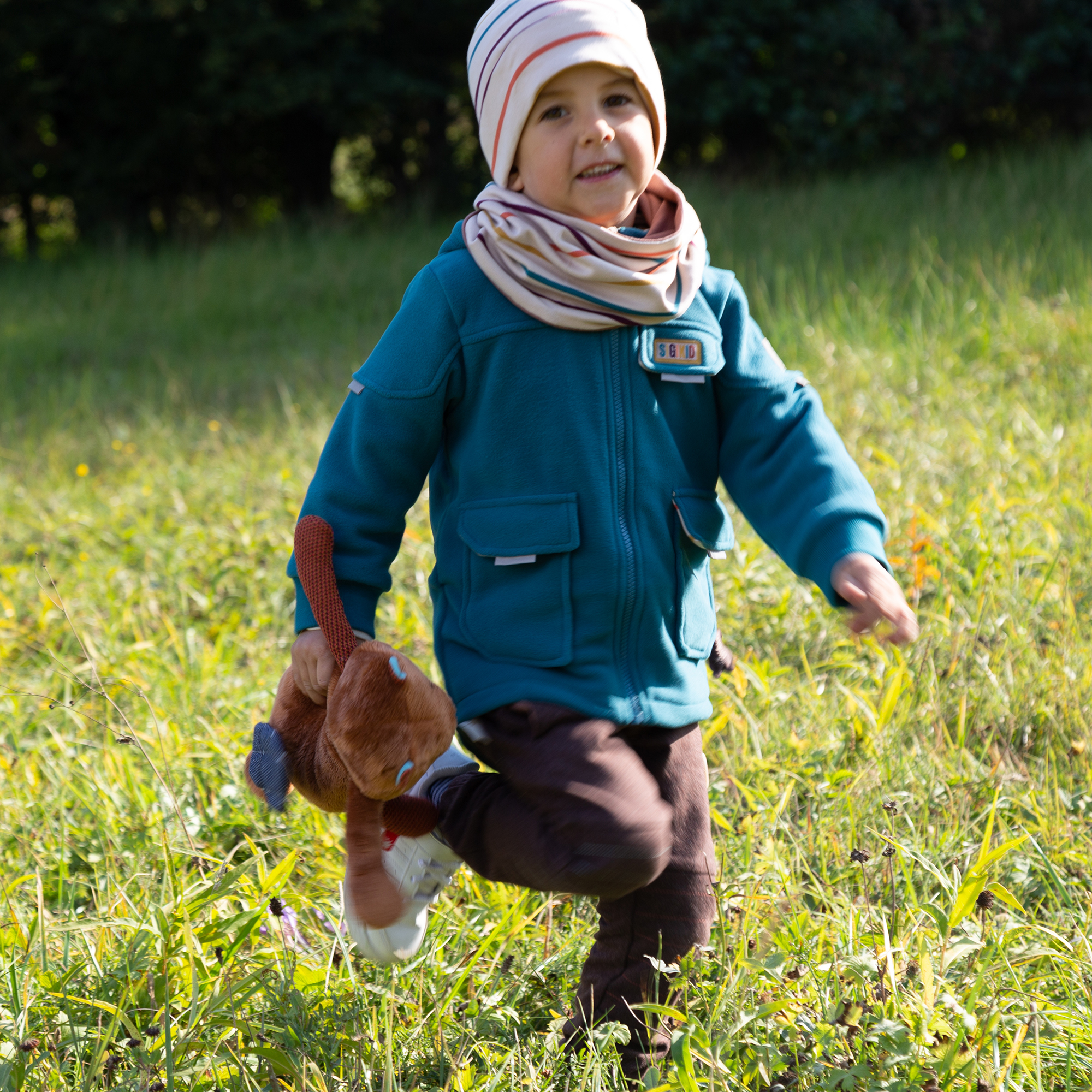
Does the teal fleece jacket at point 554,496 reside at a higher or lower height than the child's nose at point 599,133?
lower

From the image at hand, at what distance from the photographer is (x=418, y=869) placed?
193cm

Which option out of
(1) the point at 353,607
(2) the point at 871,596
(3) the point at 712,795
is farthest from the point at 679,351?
(3) the point at 712,795

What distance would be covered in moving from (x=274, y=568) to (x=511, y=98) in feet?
7.97

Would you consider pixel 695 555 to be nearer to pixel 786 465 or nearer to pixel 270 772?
pixel 786 465

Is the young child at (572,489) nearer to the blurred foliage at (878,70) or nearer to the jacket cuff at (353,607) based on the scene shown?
the jacket cuff at (353,607)

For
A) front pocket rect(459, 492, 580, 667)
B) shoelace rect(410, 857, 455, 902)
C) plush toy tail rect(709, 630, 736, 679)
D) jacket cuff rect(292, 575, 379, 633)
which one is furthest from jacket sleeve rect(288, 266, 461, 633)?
plush toy tail rect(709, 630, 736, 679)

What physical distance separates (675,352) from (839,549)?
40 cm

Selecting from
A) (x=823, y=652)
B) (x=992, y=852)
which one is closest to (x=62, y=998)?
(x=992, y=852)

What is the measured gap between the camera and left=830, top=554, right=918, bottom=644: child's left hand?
1.71 metres

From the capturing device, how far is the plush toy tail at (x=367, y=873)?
1653mm

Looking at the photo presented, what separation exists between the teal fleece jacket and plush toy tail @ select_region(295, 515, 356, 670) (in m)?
0.07

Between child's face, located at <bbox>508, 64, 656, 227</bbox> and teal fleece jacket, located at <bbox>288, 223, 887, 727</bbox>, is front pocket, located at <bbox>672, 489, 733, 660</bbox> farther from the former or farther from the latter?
child's face, located at <bbox>508, 64, 656, 227</bbox>

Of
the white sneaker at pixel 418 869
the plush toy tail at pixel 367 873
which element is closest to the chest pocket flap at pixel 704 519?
the white sneaker at pixel 418 869

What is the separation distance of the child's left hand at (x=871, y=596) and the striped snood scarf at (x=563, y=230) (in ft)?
1.56
